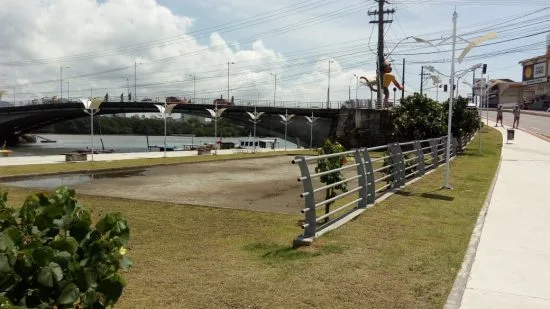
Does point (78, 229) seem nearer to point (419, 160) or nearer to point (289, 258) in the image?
point (289, 258)

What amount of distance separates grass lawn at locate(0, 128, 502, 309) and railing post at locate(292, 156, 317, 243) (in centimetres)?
19

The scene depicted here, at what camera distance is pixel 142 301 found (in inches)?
182

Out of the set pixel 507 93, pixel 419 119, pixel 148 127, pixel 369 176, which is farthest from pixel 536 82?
pixel 369 176

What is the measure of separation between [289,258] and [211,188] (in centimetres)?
847

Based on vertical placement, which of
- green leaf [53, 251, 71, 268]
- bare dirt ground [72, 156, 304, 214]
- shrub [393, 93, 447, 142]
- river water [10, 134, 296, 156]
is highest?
shrub [393, 93, 447, 142]

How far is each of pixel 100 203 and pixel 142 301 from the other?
6.78 m

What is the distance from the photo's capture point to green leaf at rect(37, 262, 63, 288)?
2389mm

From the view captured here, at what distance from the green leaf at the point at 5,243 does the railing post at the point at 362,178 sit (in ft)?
22.8

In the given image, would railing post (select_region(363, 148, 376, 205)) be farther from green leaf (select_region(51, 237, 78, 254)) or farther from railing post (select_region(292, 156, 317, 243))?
green leaf (select_region(51, 237, 78, 254))

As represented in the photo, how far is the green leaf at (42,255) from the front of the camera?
94.8 inches

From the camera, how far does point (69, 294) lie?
248cm

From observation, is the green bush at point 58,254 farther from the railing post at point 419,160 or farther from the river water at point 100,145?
the river water at point 100,145

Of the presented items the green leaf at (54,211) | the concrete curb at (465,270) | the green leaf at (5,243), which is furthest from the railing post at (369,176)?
the green leaf at (5,243)

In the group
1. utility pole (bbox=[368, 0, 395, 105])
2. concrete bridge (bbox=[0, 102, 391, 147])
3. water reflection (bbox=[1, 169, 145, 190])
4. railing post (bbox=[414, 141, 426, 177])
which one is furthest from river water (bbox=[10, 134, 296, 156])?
railing post (bbox=[414, 141, 426, 177])
